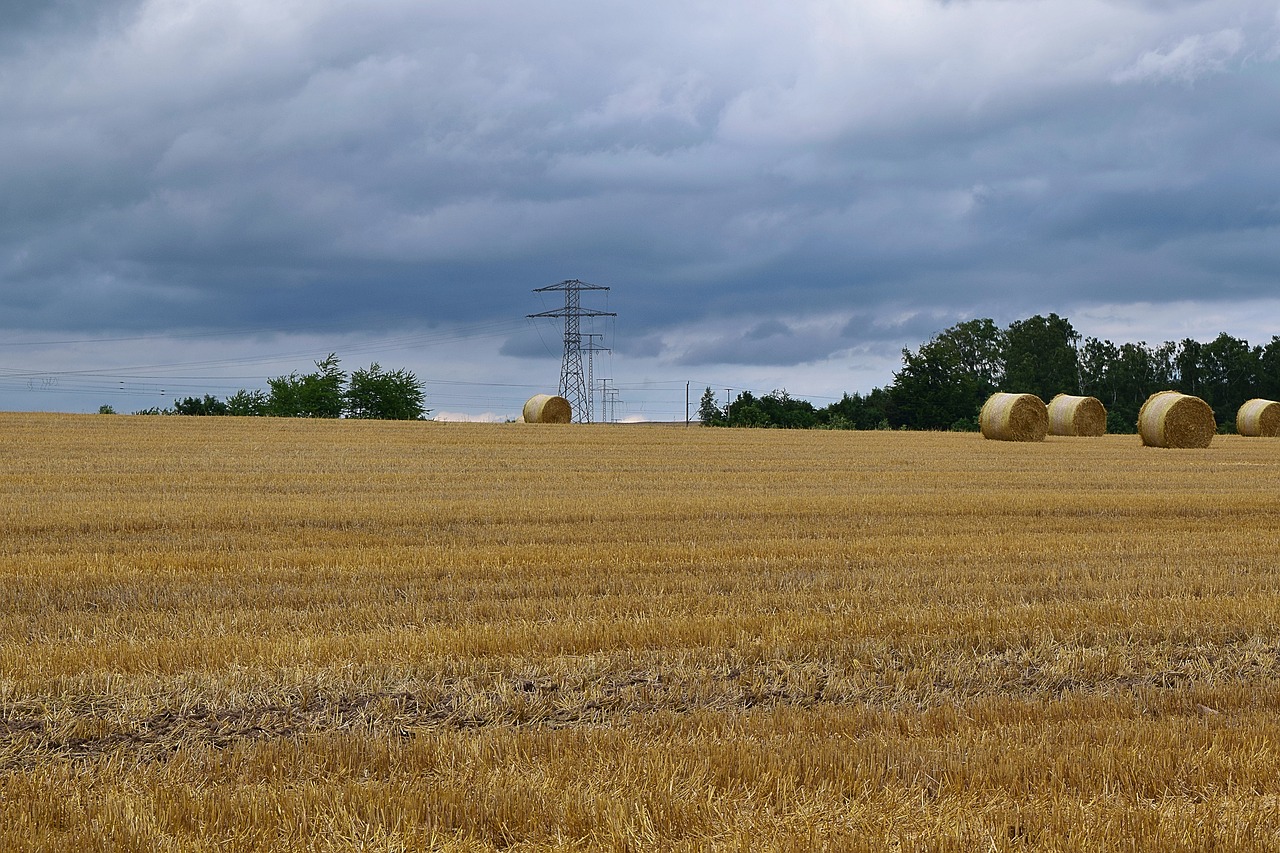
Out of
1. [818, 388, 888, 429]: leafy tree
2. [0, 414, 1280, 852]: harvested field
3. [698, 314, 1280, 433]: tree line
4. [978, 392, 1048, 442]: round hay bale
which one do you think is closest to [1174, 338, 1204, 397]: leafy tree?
[698, 314, 1280, 433]: tree line

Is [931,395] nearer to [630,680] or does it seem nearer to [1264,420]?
[1264,420]

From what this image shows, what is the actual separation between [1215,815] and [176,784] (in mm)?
4650

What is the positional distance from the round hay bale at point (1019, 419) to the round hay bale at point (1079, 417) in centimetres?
437

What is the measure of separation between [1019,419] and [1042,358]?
62894 mm

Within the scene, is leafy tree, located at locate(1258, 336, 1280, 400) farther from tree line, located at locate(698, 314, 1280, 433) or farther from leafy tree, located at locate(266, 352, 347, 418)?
leafy tree, located at locate(266, 352, 347, 418)

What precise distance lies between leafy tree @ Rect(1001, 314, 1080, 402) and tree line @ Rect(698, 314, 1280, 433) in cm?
9

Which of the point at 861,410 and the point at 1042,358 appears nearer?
the point at 861,410

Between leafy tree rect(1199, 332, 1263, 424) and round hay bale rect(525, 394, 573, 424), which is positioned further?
leafy tree rect(1199, 332, 1263, 424)

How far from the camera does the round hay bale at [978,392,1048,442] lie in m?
41.7

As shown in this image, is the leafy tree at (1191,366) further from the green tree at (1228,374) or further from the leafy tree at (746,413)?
the leafy tree at (746,413)

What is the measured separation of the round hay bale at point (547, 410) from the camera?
5038 cm

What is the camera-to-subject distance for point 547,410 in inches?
1983

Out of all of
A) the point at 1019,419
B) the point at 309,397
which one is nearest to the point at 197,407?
the point at 309,397

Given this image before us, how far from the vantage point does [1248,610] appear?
9.65m
